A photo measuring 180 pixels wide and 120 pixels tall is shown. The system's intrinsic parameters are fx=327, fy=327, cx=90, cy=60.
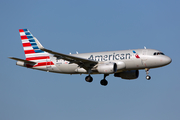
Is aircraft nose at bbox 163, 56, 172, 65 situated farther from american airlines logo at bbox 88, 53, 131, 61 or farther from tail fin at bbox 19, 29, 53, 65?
tail fin at bbox 19, 29, 53, 65

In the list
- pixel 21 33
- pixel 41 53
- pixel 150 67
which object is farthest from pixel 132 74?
pixel 21 33

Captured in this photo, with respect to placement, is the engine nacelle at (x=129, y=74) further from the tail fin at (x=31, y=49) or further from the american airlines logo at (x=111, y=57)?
the tail fin at (x=31, y=49)

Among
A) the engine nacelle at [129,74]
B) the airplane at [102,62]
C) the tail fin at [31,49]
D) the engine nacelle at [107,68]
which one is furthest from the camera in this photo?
the engine nacelle at [129,74]

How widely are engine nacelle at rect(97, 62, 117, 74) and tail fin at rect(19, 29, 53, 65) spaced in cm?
871

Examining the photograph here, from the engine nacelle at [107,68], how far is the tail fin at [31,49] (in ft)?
28.6

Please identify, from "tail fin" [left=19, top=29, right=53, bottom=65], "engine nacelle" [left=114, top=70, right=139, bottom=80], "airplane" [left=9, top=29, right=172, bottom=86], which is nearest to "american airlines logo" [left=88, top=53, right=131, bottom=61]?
"airplane" [left=9, top=29, right=172, bottom=86]

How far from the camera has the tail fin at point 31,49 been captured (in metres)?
51.2

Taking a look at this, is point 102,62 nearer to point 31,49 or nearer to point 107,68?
point 107,68

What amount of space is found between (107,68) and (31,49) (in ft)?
46.2

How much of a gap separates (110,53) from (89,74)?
4.37 m

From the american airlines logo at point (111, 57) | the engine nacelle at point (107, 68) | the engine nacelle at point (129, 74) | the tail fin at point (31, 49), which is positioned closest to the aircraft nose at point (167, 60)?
the american airlines logo at point (111, 57)

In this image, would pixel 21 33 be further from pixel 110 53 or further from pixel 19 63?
pixel 110 53

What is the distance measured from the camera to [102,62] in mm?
47438

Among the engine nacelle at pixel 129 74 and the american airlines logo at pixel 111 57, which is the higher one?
the american airlines logo at pixel 111 57
